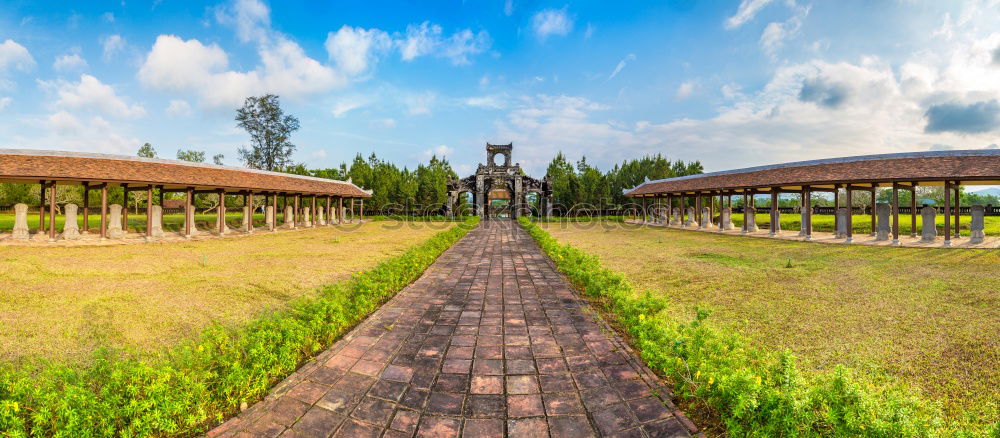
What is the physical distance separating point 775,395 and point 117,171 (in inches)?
889

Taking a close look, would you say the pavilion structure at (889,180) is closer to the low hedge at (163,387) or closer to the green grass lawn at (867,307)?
the green grass lawn at (867,307)

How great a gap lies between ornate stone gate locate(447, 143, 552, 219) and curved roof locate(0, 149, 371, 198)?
2391cm

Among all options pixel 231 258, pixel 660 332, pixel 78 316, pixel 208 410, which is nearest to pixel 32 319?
pixel 78 316

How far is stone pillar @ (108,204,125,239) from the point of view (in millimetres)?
16734

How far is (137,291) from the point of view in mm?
7496

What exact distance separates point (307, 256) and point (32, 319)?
6.60 metres

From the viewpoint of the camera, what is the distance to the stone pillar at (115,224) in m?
16.7

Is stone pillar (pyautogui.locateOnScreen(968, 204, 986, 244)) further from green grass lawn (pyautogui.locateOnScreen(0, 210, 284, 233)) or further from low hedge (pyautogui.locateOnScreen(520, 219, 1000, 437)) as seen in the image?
green grass lawn (pyautogui.locateOnScreen(0, 210, 284, 233))

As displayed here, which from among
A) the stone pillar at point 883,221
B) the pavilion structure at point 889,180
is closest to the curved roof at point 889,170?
the pavilion structure at point 889,180

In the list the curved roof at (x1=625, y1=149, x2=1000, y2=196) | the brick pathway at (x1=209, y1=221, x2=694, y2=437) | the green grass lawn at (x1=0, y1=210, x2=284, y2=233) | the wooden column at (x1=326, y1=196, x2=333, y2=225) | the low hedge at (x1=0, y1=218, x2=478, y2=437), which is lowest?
the brick pathway at (x1=209, y1=221, x2=694, y2=437)

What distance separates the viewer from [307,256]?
12.3 metres

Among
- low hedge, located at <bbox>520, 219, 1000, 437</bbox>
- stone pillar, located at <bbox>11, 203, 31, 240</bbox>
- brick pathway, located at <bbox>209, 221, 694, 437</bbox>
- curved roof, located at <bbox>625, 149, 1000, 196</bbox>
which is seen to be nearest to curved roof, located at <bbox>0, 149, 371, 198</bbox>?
stone pillar, located at <bbox>11, 203, 31, 240</bbox>

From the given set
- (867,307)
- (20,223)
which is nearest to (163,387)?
(867,307)

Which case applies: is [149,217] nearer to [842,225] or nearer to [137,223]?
[137,223]
